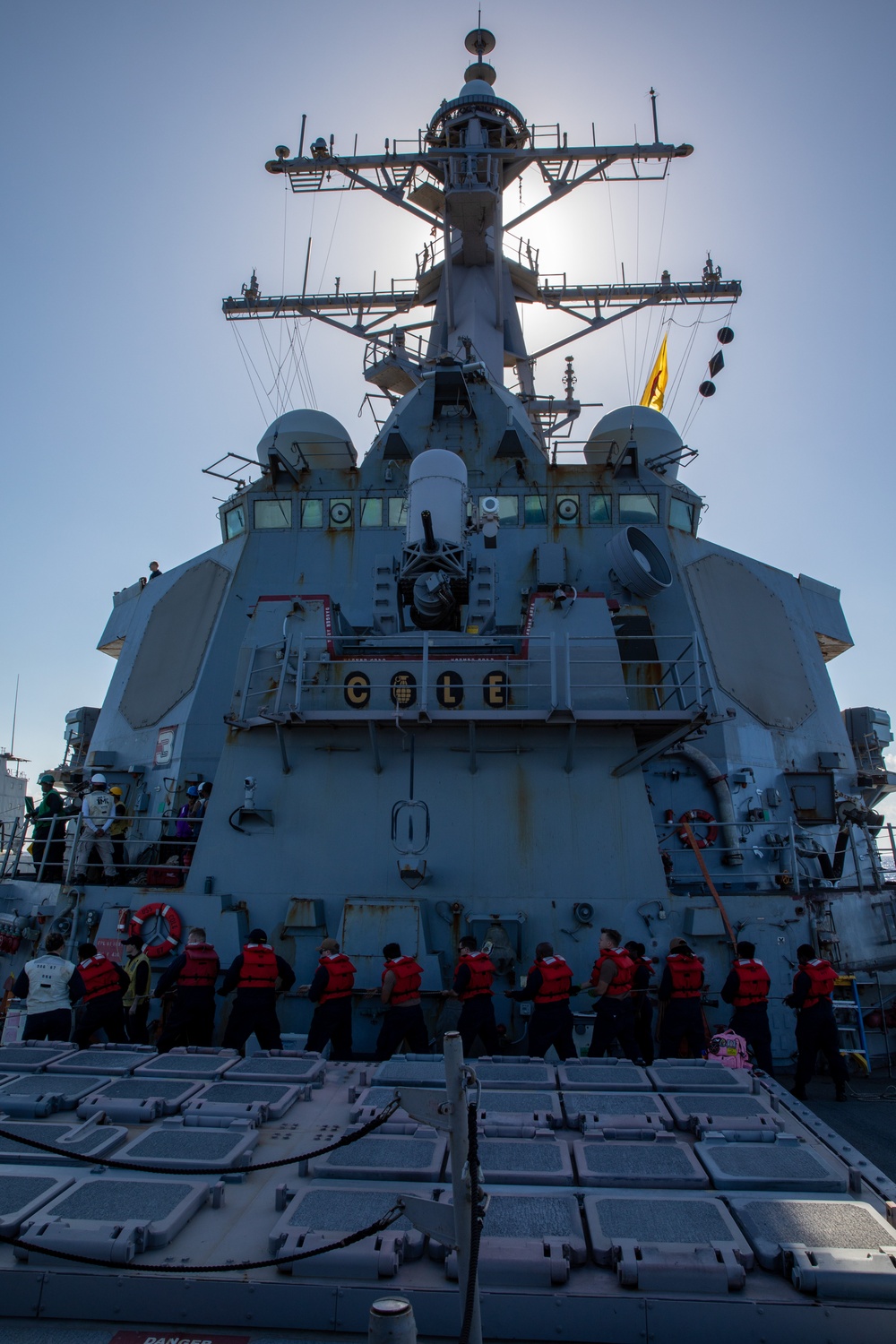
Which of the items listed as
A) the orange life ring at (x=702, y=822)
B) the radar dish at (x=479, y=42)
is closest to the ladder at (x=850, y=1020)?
the orange life ring at (x=702, y=822)

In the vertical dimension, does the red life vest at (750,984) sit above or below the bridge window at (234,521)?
below

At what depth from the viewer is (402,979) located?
268 inches

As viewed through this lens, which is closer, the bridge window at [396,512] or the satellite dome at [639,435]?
the bridge window at [396,512]

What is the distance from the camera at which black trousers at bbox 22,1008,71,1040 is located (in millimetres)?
6910

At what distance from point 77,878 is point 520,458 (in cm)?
865

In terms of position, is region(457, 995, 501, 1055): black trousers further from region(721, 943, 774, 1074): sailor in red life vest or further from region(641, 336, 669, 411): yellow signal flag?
region(641, 336, 669, 411): yellow signal flag

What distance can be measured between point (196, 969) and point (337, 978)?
1216 mm

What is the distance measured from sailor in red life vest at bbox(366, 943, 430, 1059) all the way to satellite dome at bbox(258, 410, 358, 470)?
1012 cm

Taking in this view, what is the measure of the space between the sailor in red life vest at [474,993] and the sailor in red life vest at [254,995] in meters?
1.42

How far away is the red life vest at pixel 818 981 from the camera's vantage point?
7.43 meters

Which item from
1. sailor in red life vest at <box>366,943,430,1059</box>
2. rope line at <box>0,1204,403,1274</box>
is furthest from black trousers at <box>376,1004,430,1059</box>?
rope line at <box>0,1204,403,1274</box>

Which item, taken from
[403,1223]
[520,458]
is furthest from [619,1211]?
[520,458]

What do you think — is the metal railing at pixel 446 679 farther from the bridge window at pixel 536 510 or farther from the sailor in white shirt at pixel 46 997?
the bridge window at pixel 536 510

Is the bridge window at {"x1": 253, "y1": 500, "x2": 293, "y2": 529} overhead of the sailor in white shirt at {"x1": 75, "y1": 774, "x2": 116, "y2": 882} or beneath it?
overhead
